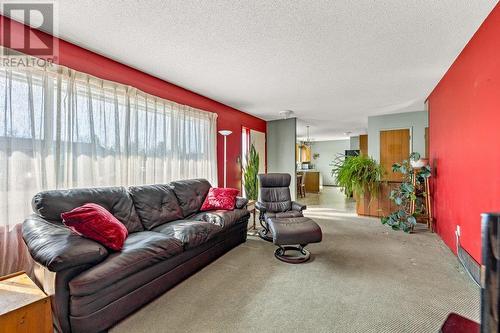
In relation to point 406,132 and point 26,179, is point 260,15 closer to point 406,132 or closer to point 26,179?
point 26,179

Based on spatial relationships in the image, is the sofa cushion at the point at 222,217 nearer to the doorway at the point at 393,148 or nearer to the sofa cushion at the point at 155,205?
the sofa cushion at the point at 155,205

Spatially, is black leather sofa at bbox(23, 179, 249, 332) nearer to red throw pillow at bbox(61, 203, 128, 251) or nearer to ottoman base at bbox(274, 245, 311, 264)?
red throw pillow at bbox(61, 203, 128, 251)

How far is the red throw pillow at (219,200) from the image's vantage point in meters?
3.31

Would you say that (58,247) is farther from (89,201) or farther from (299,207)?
(299,207)

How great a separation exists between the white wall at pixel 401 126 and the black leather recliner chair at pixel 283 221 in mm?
3030

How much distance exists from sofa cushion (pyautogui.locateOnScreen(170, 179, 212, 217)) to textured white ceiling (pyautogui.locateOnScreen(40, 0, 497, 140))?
1.56 metres

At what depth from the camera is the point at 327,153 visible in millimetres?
11953

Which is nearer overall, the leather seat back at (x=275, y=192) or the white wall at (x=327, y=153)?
the leather seat back at (x=275, y=192)

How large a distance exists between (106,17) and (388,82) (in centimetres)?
367

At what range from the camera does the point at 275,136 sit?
6.38m

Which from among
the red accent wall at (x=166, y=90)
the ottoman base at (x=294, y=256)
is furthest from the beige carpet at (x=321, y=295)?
the red accent wall at (x=166, y=90)

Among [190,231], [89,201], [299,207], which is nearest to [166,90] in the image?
[89,201]

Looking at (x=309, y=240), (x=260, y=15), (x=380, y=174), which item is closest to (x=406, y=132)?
(x=380, y=174)

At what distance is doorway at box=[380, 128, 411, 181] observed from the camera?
212 inches
